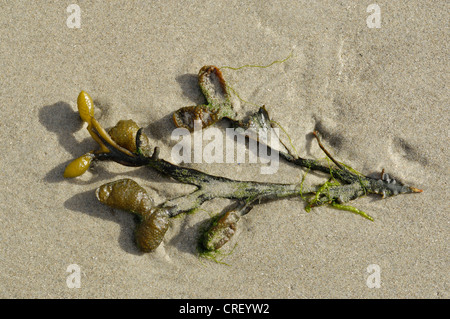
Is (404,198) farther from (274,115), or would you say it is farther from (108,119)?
(108,119)

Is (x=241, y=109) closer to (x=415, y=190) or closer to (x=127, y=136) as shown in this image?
(x=127, y=136)

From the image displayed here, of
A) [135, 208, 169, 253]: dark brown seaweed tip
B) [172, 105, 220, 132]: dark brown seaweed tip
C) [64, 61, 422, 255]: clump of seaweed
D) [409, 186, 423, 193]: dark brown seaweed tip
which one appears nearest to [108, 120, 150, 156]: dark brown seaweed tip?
[64, 61, 422, 255]: clump of seaweed

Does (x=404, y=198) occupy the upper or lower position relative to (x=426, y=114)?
lower

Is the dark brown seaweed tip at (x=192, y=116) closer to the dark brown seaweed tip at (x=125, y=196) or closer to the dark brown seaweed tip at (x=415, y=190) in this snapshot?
the dark brown seaweed tip at (x=125, y=196)

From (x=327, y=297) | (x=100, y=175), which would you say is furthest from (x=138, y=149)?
(x=327, y=297)

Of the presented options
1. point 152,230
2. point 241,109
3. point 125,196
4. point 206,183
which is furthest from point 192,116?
point 152,230

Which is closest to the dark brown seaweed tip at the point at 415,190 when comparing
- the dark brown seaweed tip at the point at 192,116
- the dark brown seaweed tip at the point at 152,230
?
the dark brown seaweed tip at the point at 192,116

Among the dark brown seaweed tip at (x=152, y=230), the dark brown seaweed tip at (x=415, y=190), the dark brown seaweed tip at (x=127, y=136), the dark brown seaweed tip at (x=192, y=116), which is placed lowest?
the dark brown seaweed tip at (x=152, y=230)
